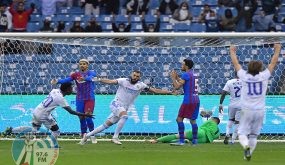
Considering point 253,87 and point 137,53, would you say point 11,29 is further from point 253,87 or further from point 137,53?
point 253,87

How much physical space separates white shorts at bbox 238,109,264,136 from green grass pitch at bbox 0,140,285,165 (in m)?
0.52

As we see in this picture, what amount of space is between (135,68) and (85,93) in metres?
2.24

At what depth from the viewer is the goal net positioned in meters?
22.1

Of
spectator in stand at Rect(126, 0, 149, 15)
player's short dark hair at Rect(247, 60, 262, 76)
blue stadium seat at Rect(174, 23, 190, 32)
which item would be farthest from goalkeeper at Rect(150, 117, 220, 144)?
spectator in stand at Rect(126, 0, 149, 15)

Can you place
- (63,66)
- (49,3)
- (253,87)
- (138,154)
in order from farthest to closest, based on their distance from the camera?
(49,3), (63,66), (138,154), (253,87)

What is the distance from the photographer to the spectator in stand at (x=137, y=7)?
28453 millimetres

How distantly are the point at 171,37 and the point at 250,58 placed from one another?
231cm

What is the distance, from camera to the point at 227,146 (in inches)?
782

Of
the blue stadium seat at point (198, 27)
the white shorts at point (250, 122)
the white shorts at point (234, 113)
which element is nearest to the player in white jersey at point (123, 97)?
the white shorts at point (234, 113)

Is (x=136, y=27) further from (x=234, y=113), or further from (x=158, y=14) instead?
(x=234, y=113)

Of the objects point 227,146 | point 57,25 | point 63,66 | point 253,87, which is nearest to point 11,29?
point 57,25

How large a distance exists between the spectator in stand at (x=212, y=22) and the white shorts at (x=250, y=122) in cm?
1152

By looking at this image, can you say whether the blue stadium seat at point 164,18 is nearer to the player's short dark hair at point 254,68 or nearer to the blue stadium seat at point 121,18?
the blue stadium seat at point 121,18

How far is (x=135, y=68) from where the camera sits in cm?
2247
